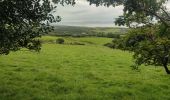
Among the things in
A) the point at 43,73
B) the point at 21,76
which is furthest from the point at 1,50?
the point at 43,73

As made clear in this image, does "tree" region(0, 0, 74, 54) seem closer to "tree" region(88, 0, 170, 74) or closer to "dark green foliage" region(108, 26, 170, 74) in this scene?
"tree" region(88, 0, 170, 74)

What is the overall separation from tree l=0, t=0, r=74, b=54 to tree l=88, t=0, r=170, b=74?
9.67 ft

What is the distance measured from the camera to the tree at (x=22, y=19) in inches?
695

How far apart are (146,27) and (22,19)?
8267 millimetres

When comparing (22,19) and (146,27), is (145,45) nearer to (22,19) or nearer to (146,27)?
(146,27)

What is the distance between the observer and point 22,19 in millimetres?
18906

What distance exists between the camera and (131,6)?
16.9 m

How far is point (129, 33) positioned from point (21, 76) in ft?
33.3

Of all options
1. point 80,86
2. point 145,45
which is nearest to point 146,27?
point 145,45

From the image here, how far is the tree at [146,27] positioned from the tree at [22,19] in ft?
9.67

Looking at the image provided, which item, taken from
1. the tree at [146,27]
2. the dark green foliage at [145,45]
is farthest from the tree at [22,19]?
the dark green foliage at [145,45]

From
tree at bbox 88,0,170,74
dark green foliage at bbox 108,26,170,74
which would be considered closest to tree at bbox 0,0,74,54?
tree at bbox 88,0,170,74

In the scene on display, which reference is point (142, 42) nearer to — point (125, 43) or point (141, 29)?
point (141, 29)

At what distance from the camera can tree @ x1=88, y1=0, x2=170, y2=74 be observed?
17.0 metres
